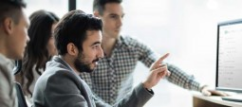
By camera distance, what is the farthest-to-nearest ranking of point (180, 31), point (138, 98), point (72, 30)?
point (180, 31), point (138, 98), point (72, 30)

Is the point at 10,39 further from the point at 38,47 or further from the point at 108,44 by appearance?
the point at 108,44

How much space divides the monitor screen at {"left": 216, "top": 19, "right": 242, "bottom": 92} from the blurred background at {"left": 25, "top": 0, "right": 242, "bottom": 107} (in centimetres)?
53

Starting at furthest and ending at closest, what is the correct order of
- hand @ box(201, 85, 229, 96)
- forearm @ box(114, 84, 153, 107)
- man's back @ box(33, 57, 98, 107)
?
hand @ box(201, 85, 229, 96) < forearm @ box(114, 84, 153, 107) < man's back @ box(33, 57, 98, 107)

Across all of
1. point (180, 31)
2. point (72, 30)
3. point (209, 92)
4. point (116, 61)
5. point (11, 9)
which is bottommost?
point (209, 92)

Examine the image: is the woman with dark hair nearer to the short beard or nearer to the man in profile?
the short beard

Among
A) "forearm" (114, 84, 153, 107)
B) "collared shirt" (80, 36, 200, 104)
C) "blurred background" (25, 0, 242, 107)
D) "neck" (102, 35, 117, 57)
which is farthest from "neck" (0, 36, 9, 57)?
"blurred background" (25, 0, 242, 107)

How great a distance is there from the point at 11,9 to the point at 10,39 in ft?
0.30

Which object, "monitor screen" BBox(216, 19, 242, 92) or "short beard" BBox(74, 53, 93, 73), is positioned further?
"monitor screen" BBox(216, 19, 242, 92)

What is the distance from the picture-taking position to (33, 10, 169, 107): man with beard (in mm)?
1104

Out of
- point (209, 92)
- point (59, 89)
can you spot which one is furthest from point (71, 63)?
point (209, 92)

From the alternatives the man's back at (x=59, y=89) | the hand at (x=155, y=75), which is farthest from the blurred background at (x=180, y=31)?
the man's back at (x=59, y=89)

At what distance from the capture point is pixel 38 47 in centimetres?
186

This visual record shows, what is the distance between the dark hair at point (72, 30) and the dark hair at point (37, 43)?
23.7 inches

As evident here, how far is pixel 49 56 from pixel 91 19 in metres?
0.70
